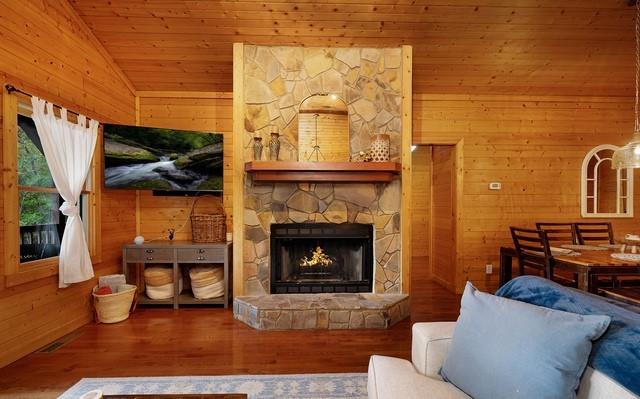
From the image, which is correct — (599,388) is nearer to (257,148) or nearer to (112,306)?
(257,148)

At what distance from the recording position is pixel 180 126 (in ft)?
13.7

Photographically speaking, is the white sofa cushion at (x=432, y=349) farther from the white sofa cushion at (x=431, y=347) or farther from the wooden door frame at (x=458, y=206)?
the wooden door frame at (x=458, y=206)

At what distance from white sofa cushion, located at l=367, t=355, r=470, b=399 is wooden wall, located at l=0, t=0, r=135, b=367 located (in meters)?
2.67

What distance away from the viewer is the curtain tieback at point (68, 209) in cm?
281

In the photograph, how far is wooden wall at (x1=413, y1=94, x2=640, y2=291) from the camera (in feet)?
14.1

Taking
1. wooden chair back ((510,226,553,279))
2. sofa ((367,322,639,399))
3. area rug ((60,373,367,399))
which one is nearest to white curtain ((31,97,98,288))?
area rug ((60,373,367,399))

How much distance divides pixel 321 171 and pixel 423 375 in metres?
2.15

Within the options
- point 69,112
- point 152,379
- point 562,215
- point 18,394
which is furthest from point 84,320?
point 562,215

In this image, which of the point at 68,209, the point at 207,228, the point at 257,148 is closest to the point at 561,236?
the point at 257,148

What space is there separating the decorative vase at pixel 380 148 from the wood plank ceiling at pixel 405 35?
3.37 ft

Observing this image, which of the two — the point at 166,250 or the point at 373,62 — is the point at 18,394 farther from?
the point at 373,62

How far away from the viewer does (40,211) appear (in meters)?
2.74

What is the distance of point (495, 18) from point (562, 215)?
271 cm

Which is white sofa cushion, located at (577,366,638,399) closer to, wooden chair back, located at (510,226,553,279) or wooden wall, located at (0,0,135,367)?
wooden chair back, located at (510,226,553,279)
